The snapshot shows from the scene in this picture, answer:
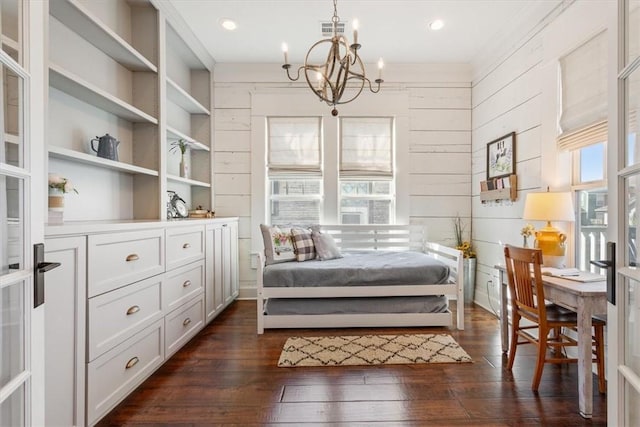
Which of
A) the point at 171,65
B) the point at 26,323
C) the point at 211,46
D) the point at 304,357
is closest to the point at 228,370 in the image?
the point at 304,357

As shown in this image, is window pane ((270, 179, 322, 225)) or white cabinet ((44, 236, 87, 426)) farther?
window pane ((270, 179, 322, 225))

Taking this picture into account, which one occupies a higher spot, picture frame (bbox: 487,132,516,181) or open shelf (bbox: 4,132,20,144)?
picture frame (bbox: 487,132,516,181)

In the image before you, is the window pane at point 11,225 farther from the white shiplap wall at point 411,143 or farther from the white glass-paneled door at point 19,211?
the white shiplap wall at point 411,143

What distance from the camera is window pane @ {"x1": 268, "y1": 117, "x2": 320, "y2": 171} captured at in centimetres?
390

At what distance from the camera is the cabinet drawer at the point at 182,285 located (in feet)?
7.35

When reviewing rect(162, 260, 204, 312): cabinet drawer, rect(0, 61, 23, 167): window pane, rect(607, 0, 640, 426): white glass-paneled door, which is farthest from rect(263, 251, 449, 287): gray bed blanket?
rect(0, 61, 23, 167): window pane

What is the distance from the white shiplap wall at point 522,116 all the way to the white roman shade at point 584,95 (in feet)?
0.21

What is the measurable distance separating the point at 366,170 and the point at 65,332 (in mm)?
3226

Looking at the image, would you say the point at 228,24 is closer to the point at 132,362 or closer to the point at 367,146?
the point at 367,146

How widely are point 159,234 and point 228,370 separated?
41.9 inches

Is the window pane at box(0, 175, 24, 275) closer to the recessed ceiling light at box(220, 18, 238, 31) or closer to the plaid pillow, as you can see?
the plaid pillow

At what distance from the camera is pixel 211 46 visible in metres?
3.48

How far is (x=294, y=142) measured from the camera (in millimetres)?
3910

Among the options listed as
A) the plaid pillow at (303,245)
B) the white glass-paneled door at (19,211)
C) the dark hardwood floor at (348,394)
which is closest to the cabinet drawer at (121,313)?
the dark hardwood floor at (348,394)
